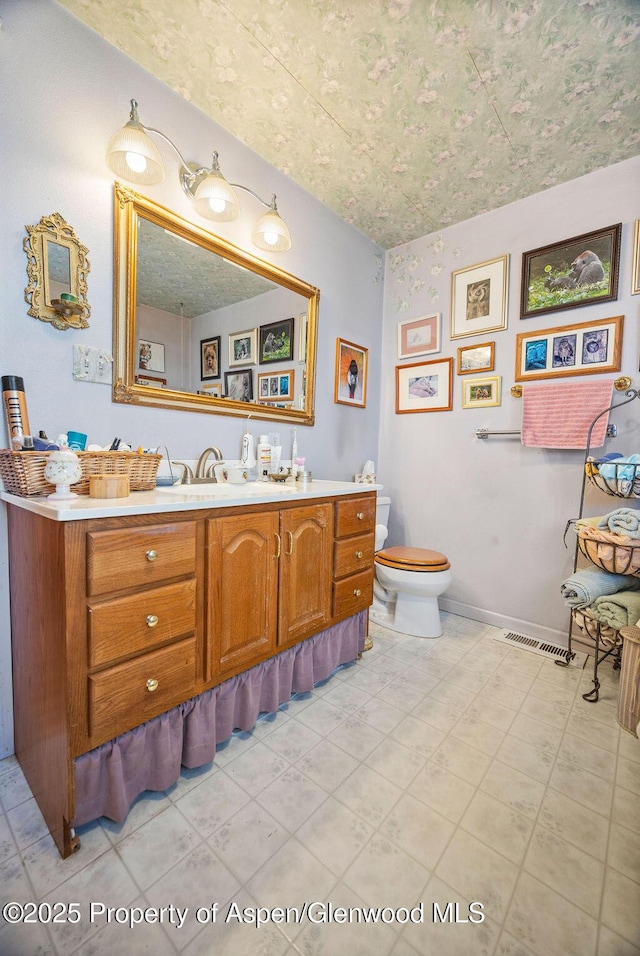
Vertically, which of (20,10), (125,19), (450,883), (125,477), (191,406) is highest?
(125,19)

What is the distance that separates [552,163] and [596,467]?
1498mm

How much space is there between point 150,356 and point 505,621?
236cm

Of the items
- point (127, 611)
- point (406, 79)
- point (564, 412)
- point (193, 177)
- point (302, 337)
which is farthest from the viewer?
point (302, 337)

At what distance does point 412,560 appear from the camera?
2.04 meters

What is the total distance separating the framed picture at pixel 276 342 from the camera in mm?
1928

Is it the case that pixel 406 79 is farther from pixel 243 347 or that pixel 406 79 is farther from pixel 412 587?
pixel 412 587

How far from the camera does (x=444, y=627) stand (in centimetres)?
226

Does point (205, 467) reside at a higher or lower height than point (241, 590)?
higher

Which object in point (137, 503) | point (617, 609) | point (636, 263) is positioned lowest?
point (617, 609)

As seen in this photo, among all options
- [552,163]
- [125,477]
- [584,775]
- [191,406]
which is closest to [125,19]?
[191,406]

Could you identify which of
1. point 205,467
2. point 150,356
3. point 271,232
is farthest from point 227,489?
point 271,232

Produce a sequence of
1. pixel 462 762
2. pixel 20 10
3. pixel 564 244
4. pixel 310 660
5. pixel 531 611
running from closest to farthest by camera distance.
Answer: pixel 20 10 → pixel 462 762 → pixel 310 660 → pixel 564 244 → pixel 531 611

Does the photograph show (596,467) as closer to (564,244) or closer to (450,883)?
(564,244)

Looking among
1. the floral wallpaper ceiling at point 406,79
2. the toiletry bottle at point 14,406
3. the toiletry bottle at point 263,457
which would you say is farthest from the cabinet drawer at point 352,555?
the floral wallpaper ceiling at point 406,79
